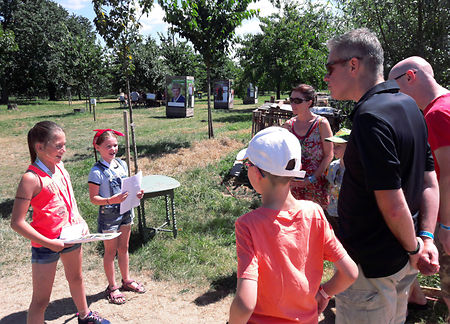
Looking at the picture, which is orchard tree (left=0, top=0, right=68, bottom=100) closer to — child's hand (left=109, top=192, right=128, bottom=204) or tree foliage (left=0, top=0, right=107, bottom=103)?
tree foliage (left=0, top=0, right=107, bottom=103)

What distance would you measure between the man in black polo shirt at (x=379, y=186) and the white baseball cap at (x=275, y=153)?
378 millimetres

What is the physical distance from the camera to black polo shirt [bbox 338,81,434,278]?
5.01 ft

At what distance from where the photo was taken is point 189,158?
29.9ft

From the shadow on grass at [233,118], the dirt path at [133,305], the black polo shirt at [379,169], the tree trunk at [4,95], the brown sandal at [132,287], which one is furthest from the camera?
the tree trunk at [4,95]

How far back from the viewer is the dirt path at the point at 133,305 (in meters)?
3.37

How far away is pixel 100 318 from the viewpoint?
3.16 m

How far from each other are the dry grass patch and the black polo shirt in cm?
651

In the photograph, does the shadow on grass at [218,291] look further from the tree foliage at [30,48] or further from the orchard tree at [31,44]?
the orchard tree at [31,44]

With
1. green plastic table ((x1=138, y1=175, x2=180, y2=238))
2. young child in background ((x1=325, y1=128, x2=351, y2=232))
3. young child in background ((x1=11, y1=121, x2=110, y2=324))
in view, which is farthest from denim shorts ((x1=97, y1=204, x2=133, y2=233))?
young child in background ((x1=325, y1=128, x2=351, y2=232))

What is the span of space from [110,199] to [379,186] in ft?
8.53

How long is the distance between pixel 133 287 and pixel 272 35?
61.5 feet

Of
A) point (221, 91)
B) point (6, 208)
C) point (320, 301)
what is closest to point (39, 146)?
point (320, 301)

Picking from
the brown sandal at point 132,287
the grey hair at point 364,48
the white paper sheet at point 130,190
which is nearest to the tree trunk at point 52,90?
the brown sandal at point 132,287

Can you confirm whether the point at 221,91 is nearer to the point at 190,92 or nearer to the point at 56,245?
the point at 190,92
